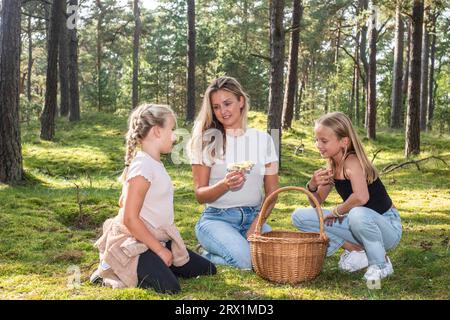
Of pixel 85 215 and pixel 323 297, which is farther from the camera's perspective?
pixel 85 215

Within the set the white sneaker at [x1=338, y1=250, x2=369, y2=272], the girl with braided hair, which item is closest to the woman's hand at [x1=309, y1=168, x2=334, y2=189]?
the white sneaker at [x1=338, y1=250, x2=369, y2=272]

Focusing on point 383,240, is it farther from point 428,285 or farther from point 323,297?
point 323,297

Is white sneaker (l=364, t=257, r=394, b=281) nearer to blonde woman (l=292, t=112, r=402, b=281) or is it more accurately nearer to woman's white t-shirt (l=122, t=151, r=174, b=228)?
blonde woman (l=292, t=112, r=402, b=281)

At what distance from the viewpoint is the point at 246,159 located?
17.9 ft

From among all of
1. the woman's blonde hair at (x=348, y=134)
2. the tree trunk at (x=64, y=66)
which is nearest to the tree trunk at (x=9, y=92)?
the woman's blonde hair at (x=348, y=134)

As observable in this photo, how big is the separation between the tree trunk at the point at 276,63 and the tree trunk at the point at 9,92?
5.73m

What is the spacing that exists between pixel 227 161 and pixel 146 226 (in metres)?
1.32

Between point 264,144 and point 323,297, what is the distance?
1.96 metres

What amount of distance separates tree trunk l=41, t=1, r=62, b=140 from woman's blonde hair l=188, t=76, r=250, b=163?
487 inches

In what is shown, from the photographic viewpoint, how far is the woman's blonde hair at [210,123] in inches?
209

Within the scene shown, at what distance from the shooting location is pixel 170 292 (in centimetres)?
424

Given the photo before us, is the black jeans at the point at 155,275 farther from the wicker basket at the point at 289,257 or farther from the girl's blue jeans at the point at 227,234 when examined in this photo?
the girl's blue jeans at the point at 227,234

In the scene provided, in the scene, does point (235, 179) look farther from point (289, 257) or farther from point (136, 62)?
point (136, 62)
